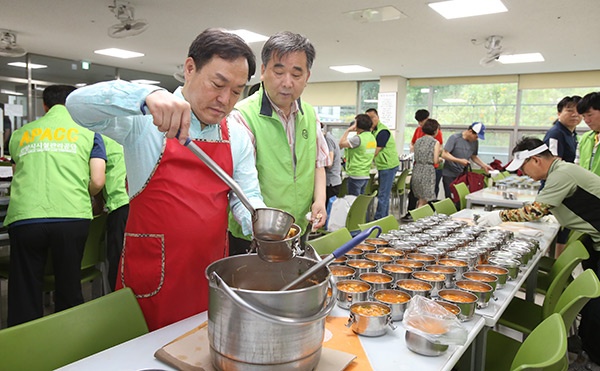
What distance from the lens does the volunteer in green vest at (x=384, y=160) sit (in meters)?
5.97

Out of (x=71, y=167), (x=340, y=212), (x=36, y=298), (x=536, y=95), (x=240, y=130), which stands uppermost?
(x=536, y=95)

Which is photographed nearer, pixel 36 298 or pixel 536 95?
pixel 36 298

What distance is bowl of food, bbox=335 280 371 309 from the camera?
4.52 feet

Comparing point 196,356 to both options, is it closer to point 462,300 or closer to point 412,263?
point 462,300

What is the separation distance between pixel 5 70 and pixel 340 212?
27.9ft

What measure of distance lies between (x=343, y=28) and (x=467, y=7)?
1.62 m

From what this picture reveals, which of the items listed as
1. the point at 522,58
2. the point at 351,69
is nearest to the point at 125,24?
the point at 351,69

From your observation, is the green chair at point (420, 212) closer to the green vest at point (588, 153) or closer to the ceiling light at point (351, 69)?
the green vest at point (588, 153)

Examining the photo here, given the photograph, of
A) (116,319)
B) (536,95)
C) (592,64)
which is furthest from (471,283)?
(536,95)

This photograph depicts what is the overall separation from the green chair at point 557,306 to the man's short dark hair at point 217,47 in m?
1.32

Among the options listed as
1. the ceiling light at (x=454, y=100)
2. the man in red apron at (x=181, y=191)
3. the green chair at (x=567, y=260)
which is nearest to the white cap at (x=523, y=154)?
the green chair at (x=567, y=260)

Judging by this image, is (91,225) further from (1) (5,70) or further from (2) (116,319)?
(1) (5,70)

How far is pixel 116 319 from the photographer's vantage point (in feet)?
4.05

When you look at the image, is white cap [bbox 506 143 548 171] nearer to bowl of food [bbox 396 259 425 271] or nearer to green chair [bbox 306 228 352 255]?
green chair [bbox 306 228 352 255]
